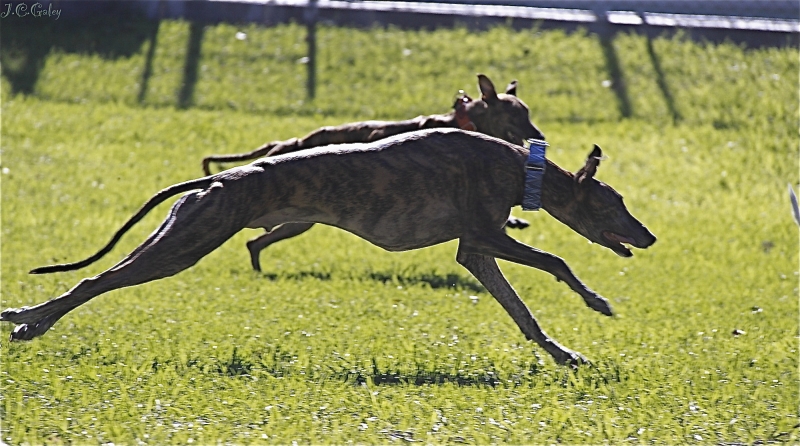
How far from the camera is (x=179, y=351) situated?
22.9ft

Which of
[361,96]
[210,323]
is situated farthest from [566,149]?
[210,323]

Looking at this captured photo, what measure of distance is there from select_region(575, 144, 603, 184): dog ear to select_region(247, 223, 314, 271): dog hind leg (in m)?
2.94

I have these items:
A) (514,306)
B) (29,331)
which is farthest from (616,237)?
(29,331)

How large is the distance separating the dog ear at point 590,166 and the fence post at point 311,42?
27.0ft

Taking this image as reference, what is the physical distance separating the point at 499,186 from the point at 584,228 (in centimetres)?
55

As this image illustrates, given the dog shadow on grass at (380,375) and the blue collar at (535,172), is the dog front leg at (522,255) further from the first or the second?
the dog shadow on grass at (380,375)

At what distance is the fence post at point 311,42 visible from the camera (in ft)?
48.5

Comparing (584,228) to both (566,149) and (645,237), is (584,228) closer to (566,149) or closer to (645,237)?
(645,237)

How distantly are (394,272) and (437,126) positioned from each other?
143 cm

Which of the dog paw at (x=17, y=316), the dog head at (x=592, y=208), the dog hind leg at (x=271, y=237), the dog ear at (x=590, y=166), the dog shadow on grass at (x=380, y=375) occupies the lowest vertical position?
the dog shadow on grass at (x=380, y=375)

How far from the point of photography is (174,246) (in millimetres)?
6168

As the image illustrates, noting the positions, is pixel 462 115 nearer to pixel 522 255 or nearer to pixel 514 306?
pixel 514 306

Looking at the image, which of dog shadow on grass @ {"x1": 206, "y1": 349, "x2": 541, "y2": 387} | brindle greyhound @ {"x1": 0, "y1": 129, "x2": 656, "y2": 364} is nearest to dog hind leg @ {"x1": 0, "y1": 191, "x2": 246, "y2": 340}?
brindle greyhound @ {"x1": 0, "y1": 129, "x2": 656, "y2": 364}

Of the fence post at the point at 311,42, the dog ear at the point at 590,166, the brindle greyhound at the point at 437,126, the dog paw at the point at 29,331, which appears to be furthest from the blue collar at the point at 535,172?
the fence post at the point at 311,42
